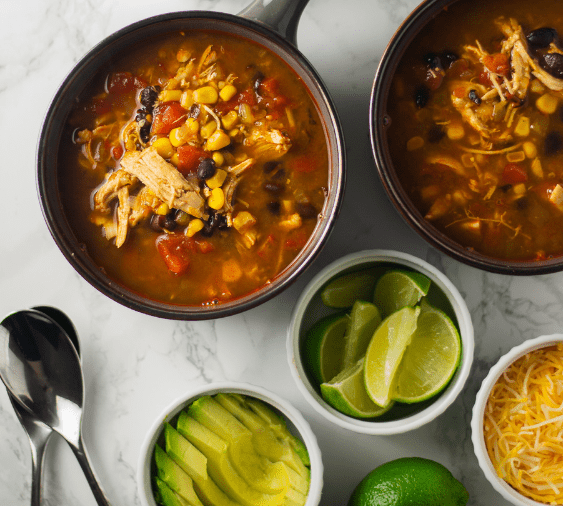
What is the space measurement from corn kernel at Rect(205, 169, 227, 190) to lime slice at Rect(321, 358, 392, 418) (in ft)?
3.19

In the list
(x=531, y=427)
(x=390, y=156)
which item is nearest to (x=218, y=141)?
(x=390, y=156)

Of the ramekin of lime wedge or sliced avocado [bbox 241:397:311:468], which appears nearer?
the ramekin of lime wedge

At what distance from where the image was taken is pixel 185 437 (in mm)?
2445

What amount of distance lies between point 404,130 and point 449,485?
1508mm

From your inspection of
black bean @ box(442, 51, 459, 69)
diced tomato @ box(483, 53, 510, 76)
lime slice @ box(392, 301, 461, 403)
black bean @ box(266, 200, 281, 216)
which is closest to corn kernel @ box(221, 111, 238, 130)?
black bean @ box(266, 200, 281, 216)

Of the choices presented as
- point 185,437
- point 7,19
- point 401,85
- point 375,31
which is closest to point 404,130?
point 401,85

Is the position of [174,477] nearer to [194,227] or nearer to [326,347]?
[326,347]

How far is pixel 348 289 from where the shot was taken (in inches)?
101

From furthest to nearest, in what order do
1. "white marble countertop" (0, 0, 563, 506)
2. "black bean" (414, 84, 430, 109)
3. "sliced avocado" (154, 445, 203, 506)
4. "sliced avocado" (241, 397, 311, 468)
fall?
"white marble countertop" (0, 0, 563, 506) → "sliced avocado" (241, 397, 311, 468) → "sliced avocado" (154, 445, 203, 506) → "black bean" (414, 84, 430, 109)

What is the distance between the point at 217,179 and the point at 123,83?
580 millimetres

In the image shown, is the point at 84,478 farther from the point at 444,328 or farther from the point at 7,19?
the point at 7,19

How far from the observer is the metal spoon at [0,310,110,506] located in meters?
2.66

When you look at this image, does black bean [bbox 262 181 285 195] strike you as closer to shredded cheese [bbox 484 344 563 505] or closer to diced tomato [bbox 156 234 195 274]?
diced tomato [bbox 156 234 195 274]

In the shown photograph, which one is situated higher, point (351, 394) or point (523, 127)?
point (523, 127)
